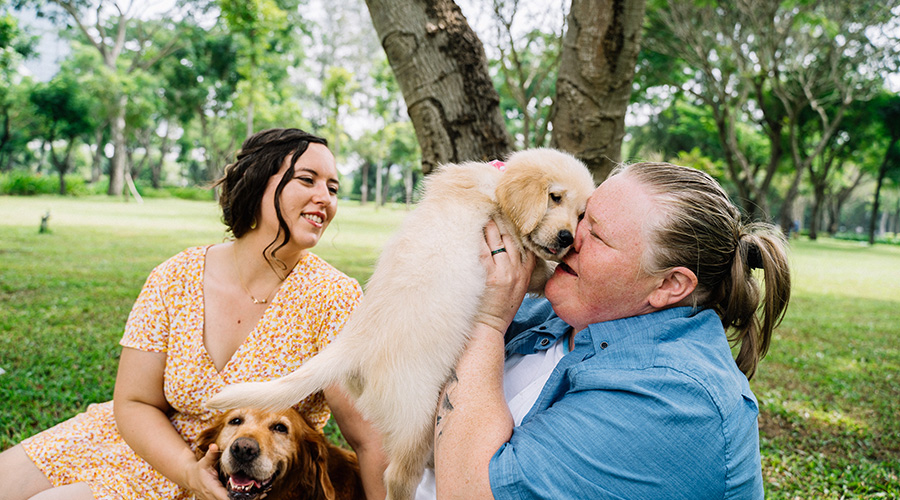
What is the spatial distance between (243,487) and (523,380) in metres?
1.04

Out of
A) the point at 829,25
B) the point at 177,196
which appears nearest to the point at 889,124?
the point at 829,25

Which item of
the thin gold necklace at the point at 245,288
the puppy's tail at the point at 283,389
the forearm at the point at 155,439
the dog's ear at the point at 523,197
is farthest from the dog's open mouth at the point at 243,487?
the dog's ear at the point at 523,197

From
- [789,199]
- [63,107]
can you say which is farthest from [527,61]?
[63,107]

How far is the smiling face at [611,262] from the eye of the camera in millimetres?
1667

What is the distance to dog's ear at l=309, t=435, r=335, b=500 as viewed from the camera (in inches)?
83.7

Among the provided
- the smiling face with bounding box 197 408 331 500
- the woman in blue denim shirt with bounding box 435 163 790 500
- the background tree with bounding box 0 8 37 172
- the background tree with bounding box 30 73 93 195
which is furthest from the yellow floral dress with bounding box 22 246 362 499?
the background tree with bounding box 30 73 93 195

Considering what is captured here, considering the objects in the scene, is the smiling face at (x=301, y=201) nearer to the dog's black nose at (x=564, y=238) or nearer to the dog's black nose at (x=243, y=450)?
the dog's black nose at (x=243, y=450)

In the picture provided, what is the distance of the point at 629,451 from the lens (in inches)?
51.4

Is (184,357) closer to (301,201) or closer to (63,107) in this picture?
(301,201)

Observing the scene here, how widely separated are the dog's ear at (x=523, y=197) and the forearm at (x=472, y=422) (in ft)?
1.92

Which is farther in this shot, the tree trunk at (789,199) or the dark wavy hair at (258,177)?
the tree trunk at (789,199)

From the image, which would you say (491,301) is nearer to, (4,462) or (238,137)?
(4,462)

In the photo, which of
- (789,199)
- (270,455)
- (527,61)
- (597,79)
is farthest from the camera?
(789,199)

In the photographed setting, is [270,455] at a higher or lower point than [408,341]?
lower
